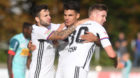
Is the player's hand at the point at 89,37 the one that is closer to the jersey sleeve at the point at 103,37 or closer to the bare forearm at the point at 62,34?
the jersey sleeve at the point at 103,37

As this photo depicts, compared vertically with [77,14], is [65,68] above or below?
below

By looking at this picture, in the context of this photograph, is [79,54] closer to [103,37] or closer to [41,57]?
[103,37]

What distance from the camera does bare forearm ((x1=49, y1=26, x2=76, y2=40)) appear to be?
6.38 metres

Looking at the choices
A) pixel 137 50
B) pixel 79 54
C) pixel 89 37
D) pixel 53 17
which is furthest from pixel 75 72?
pixel 53 17

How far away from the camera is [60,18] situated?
25.2m

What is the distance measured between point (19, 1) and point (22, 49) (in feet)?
56.8

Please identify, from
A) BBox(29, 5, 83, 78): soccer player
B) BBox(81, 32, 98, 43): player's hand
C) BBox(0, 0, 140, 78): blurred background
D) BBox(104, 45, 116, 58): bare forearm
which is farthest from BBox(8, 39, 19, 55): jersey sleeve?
BBox(0, 0, 140, 78): blurred background

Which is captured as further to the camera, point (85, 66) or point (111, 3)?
point (111, 3)

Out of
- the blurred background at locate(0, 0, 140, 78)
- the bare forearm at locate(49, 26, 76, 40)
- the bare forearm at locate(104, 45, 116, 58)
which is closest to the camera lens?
the bare forearm at locate(104, 45, 116, 58)

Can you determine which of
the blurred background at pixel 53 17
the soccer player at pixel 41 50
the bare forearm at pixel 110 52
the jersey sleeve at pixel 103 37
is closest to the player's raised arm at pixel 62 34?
the soccer player at pixel 41 50

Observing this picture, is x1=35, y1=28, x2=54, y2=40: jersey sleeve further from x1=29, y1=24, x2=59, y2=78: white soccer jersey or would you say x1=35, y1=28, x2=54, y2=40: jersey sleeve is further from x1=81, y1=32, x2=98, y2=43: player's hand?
x1=81, y1=32, x2=98, y2=43: player's hand

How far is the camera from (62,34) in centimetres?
651

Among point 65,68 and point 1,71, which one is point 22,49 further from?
point 1,71

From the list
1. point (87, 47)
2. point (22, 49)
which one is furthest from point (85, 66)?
point (22, 49)
